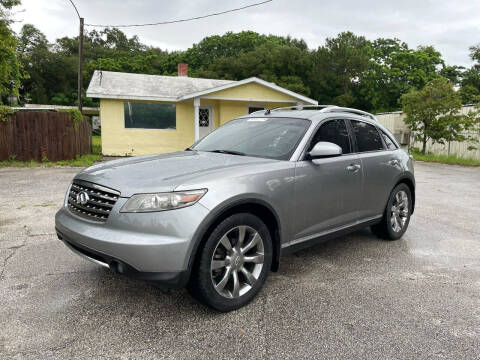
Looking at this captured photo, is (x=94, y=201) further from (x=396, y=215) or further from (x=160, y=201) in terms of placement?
(x=396, y=215)

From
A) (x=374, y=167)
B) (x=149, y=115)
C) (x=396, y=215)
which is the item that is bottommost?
(x=396, y=215)

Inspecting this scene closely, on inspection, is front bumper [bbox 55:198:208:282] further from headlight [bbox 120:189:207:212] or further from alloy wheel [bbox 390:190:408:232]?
alloy wheel [bbox 390:190:408:232]

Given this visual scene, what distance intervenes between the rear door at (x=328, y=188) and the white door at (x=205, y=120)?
48.0 feet

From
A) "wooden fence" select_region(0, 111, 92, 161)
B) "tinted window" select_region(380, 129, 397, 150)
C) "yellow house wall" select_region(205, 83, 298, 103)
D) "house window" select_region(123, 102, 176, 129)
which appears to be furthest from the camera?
"yellow house wall" select_region(205, 83, 298, 103)

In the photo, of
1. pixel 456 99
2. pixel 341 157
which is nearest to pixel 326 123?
pixel 341 157

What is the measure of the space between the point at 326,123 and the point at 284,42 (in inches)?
2325

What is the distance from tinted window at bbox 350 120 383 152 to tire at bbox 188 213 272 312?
197cm

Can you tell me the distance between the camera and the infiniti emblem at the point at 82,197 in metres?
2.93

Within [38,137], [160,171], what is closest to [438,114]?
[38,137]

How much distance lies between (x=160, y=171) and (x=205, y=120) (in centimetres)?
1582

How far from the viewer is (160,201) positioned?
8.61ft

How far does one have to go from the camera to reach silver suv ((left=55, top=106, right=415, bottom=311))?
2.58 metres

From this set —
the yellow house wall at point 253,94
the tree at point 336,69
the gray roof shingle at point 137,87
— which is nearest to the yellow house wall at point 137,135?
the gray roof shingle at point 137,87

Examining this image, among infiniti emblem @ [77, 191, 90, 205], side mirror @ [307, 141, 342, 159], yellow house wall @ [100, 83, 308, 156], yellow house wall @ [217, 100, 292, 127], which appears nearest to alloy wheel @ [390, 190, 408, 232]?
side mirror @ [307, 141, 342, 159]
